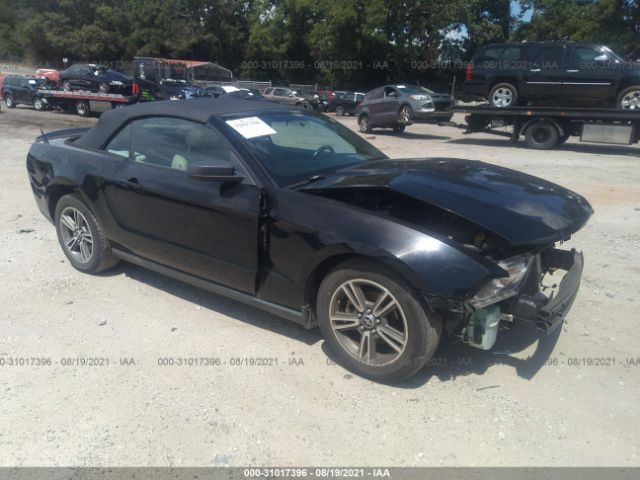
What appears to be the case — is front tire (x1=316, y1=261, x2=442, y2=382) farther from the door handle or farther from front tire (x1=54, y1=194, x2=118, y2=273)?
front tire (x1=54, y1=194, x2=118, y2=273)

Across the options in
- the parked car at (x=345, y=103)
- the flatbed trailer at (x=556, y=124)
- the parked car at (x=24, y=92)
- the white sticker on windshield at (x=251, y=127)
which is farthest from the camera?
the parked car at (x=345, y=103)

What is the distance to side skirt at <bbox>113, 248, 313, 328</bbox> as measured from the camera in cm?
338

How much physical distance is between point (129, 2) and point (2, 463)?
Answer: 64.6 meters

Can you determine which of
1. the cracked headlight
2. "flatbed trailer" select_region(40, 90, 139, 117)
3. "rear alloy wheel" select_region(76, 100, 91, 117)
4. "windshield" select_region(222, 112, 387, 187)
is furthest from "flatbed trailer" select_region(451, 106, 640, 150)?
"rear alloy wheel" select_region(76, 100, 91, 117)

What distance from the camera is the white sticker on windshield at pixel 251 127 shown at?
3.72 metres

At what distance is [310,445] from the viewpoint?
2.70 meters

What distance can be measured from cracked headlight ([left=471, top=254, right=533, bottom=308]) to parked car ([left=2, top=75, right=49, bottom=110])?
2569cm

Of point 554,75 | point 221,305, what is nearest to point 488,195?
point 221,305

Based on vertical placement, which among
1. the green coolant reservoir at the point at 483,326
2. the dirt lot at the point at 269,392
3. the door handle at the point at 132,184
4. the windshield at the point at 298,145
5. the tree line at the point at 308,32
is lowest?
the dirt lot at the point at 269,392

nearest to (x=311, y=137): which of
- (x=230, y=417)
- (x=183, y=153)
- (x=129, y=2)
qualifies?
(x=183, y=153)

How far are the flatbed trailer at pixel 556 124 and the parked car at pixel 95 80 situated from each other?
1415 centimetres

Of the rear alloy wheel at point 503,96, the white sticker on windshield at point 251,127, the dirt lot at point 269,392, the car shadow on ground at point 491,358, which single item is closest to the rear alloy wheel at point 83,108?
the rear alloy wheel at point 503,96

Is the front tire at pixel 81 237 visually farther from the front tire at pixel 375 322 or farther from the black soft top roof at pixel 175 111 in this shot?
the front tire at pixel 375 322

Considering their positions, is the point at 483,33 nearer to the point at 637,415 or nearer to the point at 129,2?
the point at 129,2
